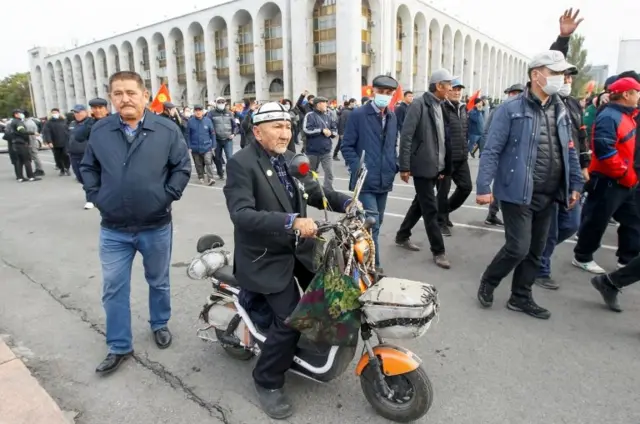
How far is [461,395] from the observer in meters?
2.78

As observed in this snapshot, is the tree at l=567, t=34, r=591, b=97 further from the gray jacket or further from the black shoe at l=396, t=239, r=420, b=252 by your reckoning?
the black shoe at l=396, t=239, r=420, b=252

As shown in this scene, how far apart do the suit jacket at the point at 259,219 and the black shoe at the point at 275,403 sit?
642 millimetres

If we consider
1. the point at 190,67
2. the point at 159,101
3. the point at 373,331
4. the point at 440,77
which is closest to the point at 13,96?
the point at 190,67

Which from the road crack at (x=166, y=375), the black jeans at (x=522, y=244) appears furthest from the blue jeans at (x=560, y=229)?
the road crack at (x=166, y=375)

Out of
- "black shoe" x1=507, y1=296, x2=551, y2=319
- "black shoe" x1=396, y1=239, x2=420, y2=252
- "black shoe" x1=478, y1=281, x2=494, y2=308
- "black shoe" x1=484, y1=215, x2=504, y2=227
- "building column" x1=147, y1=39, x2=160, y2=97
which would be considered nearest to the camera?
"black shoe" x1=507, y1=296, x2=551, y2=319

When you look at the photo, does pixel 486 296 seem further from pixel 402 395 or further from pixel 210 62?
pixel 210 62

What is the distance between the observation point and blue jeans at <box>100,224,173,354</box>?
10.2 feet

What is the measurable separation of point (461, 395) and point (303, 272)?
1.26 meters

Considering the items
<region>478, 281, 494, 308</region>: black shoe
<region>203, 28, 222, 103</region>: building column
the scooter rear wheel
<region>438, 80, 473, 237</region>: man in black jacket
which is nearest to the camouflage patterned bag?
the scooter rear wheel

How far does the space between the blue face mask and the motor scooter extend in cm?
237

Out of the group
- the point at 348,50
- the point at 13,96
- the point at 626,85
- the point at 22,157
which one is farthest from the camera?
the point at 13,96

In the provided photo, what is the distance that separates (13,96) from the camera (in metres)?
77.2

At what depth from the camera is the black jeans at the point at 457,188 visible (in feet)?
19.3

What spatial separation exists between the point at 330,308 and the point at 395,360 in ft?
1.58
